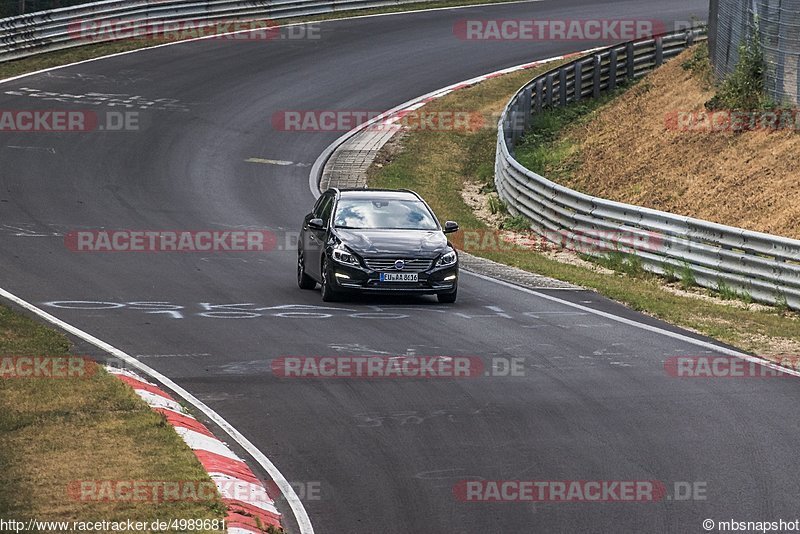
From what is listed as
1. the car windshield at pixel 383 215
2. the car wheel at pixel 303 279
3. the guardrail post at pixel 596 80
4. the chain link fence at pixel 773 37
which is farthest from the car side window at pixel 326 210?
the guardrail post at pixel 596 80

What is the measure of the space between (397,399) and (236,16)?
3525 cm

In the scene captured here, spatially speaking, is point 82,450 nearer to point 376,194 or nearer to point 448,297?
point 448,297

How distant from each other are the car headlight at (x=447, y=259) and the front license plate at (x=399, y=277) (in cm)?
37

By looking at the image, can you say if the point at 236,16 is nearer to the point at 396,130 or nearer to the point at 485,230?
the point at 396,130

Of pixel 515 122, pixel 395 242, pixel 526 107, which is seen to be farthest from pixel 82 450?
pixel 526 107

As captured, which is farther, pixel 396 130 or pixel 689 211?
pixel 396 130

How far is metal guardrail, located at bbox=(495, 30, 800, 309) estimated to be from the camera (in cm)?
1866

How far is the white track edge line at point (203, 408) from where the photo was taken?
9070mm

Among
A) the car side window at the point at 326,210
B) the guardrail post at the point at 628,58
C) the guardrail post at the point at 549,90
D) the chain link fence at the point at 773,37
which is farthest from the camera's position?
the guardrail post at the point at 628,58

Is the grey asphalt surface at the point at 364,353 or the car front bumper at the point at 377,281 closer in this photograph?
the grey asphalt surface at the point at 364,353

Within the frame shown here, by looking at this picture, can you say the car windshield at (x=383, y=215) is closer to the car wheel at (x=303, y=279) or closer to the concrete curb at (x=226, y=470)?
the car wheel at (x=303, y=279)

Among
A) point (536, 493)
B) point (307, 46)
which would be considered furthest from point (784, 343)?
point (307, 46)

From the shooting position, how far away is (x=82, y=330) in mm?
15438

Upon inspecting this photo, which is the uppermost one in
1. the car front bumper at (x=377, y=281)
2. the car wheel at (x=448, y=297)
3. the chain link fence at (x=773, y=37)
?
the chain link fence at (x=773, y=37)
